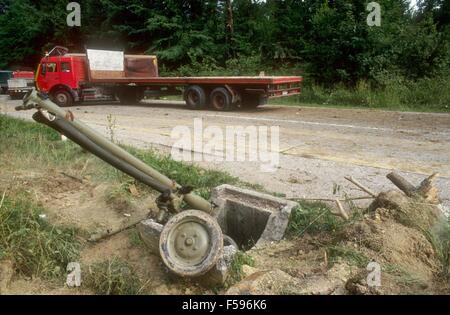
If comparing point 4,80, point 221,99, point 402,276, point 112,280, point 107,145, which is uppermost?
point 4,80

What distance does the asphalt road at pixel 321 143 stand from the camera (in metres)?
5.26

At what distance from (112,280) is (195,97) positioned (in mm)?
10851

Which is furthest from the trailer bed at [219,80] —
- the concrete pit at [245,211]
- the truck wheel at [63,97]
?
the concrete pit at [245,211]

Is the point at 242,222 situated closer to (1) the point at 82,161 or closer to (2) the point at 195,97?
(1) the point at 82,161

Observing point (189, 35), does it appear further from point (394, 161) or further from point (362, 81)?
point (394, 161)

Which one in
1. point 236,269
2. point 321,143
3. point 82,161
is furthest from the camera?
point 321,143

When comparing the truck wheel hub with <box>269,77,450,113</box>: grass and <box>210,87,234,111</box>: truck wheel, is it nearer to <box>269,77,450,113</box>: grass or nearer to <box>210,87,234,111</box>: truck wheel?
<box>210,87,234,111</box>: truck wheel

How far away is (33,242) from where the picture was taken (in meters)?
3.47

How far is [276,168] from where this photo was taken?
5828 millimetres

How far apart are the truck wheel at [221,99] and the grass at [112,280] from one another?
9783 mm

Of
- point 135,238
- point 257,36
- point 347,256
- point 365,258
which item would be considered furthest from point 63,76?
point 365,258

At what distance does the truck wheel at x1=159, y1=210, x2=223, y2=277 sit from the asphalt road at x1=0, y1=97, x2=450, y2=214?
1580 mm
